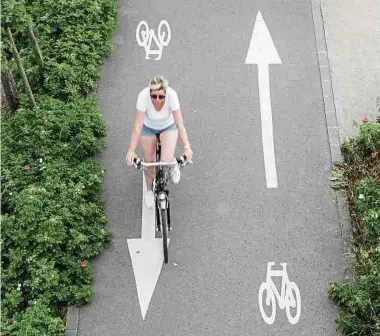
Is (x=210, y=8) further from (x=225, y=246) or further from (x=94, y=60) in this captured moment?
(x=225, y=246)

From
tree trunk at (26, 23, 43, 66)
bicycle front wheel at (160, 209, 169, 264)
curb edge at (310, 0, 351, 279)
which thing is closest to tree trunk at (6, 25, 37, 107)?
tree trunk at (26, 23, 43, 66)

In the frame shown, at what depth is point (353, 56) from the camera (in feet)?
34.2

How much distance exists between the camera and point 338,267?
8.06 meters

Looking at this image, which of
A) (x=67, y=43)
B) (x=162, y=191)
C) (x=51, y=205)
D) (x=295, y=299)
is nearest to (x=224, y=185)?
(x=162, y=191)

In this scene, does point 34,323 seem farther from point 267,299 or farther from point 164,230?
point 267,299

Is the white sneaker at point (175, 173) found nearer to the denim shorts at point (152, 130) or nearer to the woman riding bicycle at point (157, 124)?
the woman riding bicycle at point (157, 124)

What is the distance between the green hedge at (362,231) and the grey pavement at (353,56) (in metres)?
0.57

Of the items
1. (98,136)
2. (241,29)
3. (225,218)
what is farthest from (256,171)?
(241,29)

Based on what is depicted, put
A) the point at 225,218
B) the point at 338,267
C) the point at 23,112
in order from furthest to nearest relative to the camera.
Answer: the point at 23,112 < the point at 225,218 < the point at 338,267

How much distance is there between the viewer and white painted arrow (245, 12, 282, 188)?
9.10 meters

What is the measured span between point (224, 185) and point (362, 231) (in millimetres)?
1826

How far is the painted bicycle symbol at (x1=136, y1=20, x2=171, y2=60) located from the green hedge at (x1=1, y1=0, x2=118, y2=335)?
1.56ft

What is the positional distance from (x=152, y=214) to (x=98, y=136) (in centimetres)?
148

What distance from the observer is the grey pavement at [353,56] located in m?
9.73
